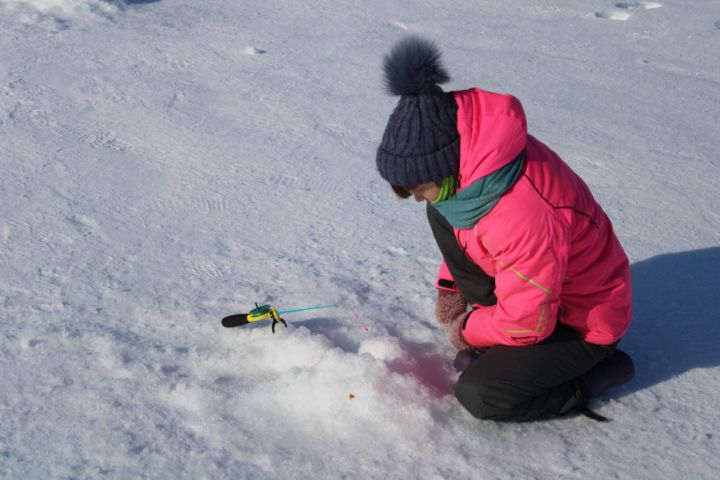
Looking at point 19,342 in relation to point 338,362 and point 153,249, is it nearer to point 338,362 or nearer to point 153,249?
point 153,249

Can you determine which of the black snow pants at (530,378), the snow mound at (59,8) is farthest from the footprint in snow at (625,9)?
the black snow pants at (530,378)

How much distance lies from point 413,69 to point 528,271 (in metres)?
0.54

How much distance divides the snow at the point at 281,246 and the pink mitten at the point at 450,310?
0.06 m

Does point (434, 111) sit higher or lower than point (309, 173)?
higher

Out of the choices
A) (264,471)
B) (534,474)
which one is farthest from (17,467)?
(534,474)

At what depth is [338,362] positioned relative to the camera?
6.53 ft

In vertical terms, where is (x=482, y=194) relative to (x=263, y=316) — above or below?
above

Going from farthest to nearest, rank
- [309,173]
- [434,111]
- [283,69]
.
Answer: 1. [283,69]
2. [309,173]
3. [434,111]

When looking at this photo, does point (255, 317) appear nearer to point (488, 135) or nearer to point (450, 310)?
point (450, 310)

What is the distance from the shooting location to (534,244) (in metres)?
1.73

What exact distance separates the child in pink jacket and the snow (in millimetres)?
107

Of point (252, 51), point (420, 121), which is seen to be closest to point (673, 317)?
point (420, 121)

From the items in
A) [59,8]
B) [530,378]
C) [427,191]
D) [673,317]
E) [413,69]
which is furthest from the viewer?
[59,8]

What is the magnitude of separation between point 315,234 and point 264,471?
1.17 metres
